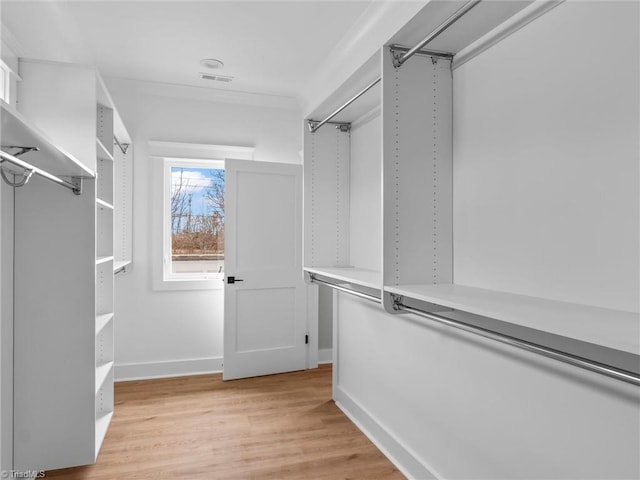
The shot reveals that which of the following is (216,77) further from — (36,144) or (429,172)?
(429,172)

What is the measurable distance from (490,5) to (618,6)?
1.23ft

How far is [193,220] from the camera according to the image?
4027 millimetres

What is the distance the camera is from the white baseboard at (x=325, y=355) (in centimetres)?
421

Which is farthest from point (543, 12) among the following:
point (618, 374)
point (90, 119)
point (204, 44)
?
point (204, 44)

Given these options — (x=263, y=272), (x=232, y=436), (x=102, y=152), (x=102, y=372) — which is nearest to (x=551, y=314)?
(x=232, y=436)

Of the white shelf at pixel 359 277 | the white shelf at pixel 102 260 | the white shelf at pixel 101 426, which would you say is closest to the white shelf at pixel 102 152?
the white shelf at pixel 102 260

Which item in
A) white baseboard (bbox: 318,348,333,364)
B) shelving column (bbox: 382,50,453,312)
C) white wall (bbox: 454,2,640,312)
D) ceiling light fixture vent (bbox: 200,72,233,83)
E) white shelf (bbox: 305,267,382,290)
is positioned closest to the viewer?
white wall (bbox: 454,2,640,312)

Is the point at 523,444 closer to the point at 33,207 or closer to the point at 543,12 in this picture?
the point at 543,12

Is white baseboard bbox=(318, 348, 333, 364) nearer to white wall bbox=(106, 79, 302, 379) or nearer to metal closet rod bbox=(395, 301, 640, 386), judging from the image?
white wall bbox=(106, 79, 302, 379)

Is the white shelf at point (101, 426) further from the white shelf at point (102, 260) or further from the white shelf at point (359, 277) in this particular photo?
the white shelf at point (359, 277)

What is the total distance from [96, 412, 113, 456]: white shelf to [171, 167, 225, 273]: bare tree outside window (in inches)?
58.0

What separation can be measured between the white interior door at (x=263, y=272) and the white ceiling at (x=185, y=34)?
0.89m

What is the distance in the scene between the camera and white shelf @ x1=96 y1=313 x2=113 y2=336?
7.99 ft

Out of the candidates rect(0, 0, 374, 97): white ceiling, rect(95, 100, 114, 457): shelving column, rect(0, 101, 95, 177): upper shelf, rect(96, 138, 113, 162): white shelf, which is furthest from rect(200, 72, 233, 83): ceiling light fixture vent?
rect(0, 101, 95, 177): upper shelf
